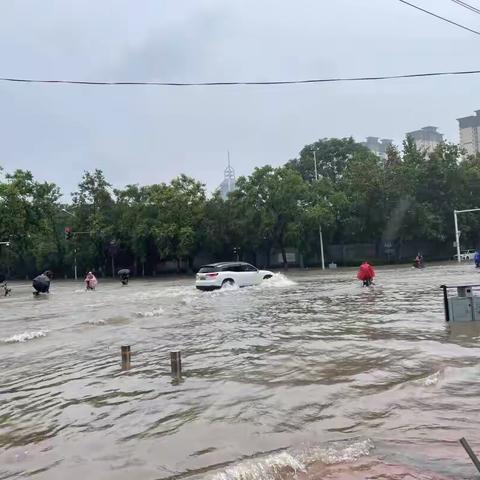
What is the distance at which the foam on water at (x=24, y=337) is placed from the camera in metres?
13.2

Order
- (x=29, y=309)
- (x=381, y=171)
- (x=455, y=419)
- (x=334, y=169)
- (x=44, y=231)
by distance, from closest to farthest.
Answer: (x=455, y=419)
(x=29, y=309)
(x=44, y=231)
(x=381, y=171)
(x=334, y=169)

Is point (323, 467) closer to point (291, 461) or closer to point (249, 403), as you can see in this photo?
point (291, 461)

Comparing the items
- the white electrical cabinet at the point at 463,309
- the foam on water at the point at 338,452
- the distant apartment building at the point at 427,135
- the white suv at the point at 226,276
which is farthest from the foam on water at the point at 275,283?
the distant apartment building at the point at 427,135

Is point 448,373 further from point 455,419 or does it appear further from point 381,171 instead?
point 381,171

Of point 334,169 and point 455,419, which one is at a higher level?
point 334,169

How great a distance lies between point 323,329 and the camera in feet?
40.8

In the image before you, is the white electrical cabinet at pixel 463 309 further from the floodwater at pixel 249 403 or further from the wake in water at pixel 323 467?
the wake in water at pixel 323 467

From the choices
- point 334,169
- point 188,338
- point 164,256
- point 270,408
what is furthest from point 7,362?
point 334,169

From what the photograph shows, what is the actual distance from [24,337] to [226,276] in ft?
48.4

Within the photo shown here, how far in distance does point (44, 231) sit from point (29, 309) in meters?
30.1

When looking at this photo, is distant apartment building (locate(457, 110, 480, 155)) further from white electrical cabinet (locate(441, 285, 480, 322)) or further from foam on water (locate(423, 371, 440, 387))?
foam on water (locate(423, 371, 440, 387))

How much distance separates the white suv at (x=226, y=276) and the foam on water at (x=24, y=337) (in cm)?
1332

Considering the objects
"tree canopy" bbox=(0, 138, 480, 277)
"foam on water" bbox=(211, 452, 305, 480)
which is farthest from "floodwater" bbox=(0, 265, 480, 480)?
"tree canopy" bbox=(0, 138, 480, 277)

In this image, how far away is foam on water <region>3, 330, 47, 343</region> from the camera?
1320cm
